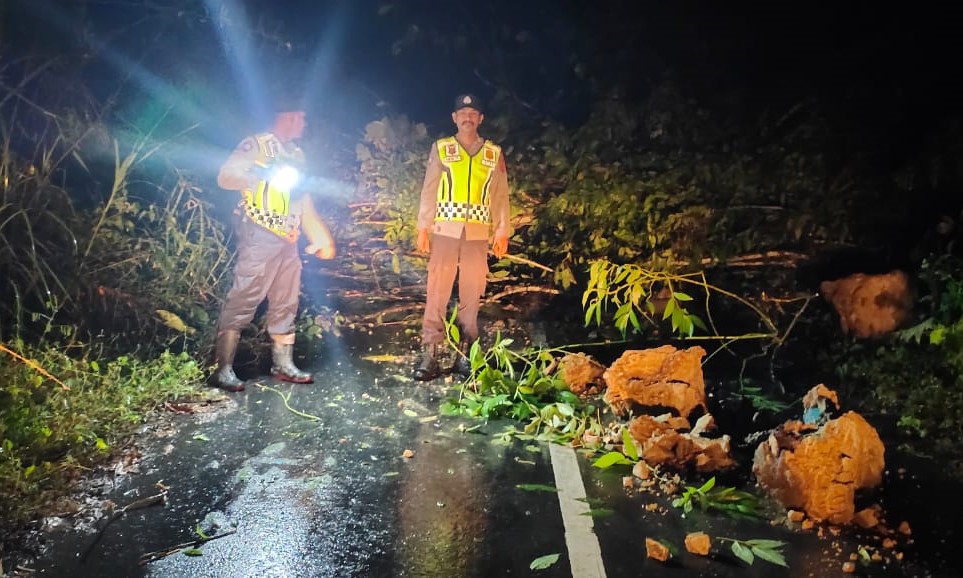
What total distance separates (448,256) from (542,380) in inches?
52.8

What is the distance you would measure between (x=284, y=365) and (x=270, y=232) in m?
1.24

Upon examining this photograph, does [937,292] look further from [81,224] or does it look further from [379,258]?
[81,224]

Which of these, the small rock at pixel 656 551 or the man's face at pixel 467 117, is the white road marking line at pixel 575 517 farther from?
the man's face at pixel 467 117

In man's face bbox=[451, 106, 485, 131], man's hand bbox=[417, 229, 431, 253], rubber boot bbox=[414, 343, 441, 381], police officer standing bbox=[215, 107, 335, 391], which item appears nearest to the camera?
police officer standing bbox=[215, 107, 335, 391]

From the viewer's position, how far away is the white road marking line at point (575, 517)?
3621 millimetres

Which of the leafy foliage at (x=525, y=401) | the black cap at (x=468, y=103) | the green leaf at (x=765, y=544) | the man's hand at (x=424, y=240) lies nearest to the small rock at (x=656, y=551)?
the green leaf at (x=765, y=544)

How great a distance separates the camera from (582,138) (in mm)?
9805

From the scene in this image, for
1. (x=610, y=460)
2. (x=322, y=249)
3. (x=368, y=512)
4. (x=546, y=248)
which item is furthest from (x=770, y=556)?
(x=546, y=248)

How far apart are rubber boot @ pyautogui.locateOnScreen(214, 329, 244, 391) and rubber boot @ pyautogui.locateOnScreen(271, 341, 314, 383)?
1.15 feet

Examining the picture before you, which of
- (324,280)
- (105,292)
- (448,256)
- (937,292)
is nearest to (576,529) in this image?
(448,256)

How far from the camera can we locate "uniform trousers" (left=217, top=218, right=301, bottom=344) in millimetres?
5734

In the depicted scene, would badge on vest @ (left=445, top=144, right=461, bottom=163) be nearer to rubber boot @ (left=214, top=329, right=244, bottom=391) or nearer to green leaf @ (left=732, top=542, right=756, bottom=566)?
rubber boot @ (left=214, top=329, right=244, bottom=391)

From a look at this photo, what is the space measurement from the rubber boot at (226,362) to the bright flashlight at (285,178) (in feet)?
4.27

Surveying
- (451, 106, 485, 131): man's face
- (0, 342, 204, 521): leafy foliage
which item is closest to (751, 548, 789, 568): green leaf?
(451, 106, 485, 131): man's face
